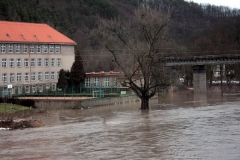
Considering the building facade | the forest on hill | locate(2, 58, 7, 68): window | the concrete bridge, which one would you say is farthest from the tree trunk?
the concrete bridge

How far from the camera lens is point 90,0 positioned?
529ft

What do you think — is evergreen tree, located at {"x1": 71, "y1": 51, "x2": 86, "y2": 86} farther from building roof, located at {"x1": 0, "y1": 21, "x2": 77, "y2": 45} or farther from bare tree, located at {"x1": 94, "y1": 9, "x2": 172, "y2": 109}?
bare tree, located at {"x1": 94, "y1": 9, "x2": 172, "y2": 109}

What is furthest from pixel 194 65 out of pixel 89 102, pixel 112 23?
pixel 112 23

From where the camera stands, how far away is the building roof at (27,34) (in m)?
65.2

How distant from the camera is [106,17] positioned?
494 feet

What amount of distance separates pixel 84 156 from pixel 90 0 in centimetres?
14132

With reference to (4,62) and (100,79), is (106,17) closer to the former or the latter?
(100,79)

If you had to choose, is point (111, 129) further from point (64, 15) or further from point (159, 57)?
point (64, 15)

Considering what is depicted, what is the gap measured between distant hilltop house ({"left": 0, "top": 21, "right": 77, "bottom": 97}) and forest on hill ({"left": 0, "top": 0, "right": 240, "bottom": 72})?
18.1m

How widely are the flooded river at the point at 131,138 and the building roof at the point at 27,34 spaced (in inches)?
1057

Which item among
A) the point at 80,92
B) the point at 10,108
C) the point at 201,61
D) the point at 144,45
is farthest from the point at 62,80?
the point at 201,61

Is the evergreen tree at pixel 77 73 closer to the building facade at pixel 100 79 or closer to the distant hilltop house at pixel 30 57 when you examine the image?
the distant hilltop house at pixel 30 57

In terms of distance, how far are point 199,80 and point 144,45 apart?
3795 centimetres

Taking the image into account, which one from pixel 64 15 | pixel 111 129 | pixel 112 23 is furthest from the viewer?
pixel 64 15
